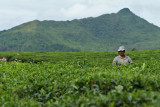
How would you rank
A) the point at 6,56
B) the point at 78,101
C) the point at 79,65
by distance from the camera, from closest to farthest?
1. the point at 78,101
2. the point at 79,65
3. the point at 6,56

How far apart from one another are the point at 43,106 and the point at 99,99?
4.69 ft

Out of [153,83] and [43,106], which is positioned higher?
[153,83]

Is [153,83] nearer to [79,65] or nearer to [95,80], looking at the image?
[95,80]

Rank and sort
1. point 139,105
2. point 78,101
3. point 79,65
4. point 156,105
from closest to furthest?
1. point 156,105
2. point 139,105
3. point 78,101
4. point 79,65

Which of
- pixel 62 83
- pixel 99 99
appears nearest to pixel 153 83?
pixel 99 99

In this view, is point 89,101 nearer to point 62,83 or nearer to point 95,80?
point 95,80

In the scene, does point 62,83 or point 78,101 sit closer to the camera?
point 78,101

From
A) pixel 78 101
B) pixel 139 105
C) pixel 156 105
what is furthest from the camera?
pixel 78 101

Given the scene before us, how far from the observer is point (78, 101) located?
4.29 meters

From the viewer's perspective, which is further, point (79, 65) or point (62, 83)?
point (79, 65)

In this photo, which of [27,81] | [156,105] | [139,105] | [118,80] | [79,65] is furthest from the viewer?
[79,65]

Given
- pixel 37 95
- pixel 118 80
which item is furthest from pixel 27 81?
pixel 118 80

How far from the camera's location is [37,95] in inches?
224

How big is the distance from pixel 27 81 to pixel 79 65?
325 centimetres
